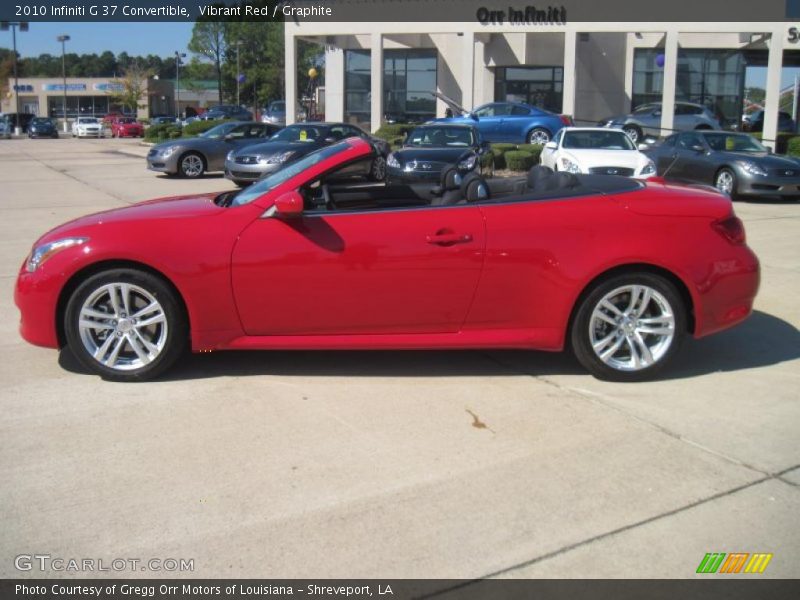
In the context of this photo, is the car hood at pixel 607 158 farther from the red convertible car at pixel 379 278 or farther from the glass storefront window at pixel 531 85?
the glass storefront window at pixel 531 85

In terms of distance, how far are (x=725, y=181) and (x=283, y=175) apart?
491 inches

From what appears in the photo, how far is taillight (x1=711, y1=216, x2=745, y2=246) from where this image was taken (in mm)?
5367

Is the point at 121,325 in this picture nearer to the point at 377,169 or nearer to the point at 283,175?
the point at 283,175

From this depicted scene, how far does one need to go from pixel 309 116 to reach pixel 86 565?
2013 inches

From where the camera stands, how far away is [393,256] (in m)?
5.03

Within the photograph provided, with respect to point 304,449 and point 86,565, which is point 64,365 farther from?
point 86,565

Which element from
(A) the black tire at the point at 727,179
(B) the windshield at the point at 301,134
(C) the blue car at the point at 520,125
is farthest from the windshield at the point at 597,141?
(C) the blue car at the point at 520,125

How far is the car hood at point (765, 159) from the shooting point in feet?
50.8

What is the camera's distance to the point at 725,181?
1586 cm

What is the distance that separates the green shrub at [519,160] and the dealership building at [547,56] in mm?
9952

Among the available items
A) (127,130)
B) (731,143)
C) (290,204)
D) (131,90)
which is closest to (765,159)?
(731,143)

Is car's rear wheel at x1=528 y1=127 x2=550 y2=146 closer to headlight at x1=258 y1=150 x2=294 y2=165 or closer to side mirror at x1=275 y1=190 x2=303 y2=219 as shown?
headlight at x1=258 y1=150 x2=294 y2=165

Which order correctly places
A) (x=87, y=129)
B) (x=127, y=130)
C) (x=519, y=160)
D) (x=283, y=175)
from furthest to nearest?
(x=127, y=130)
(x=87, y=129)
(x=519, y=160)
(x=283, y=175)

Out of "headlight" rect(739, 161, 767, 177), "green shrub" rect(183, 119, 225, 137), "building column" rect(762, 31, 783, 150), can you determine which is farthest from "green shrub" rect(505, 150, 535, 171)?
"green shrub" rect(183, 119, 225, 137)
